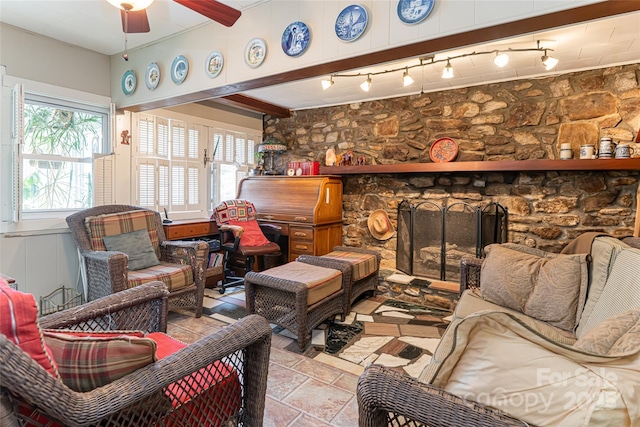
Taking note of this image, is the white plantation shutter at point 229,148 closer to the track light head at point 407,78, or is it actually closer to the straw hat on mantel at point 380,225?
the straw hat on mantel at point 380,225

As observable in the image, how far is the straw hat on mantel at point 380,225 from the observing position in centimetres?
446

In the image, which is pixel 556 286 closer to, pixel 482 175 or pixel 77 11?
pixel 482 175

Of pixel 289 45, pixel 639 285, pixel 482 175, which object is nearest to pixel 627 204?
pixel 482 175

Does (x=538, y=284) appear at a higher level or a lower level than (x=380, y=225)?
lower

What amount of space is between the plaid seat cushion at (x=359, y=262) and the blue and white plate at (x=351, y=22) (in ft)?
6.18

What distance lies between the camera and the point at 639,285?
4.53 feet

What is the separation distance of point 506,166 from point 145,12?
3.33 meters

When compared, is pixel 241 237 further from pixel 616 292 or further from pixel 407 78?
pixel 616 292

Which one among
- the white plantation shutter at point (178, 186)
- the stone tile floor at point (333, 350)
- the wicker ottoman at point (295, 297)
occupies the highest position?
the white plantation shutter at point (178, 186)

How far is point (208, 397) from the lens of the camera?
4.00ft

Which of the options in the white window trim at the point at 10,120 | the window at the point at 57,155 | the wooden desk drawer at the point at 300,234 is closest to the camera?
the white window trim at the point at 10,120

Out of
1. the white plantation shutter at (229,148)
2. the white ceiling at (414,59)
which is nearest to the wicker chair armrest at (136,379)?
the white ceiling at (414,59)

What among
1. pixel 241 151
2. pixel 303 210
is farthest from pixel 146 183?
pixel 303 210

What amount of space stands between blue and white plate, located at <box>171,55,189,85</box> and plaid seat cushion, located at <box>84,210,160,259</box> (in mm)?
1339
